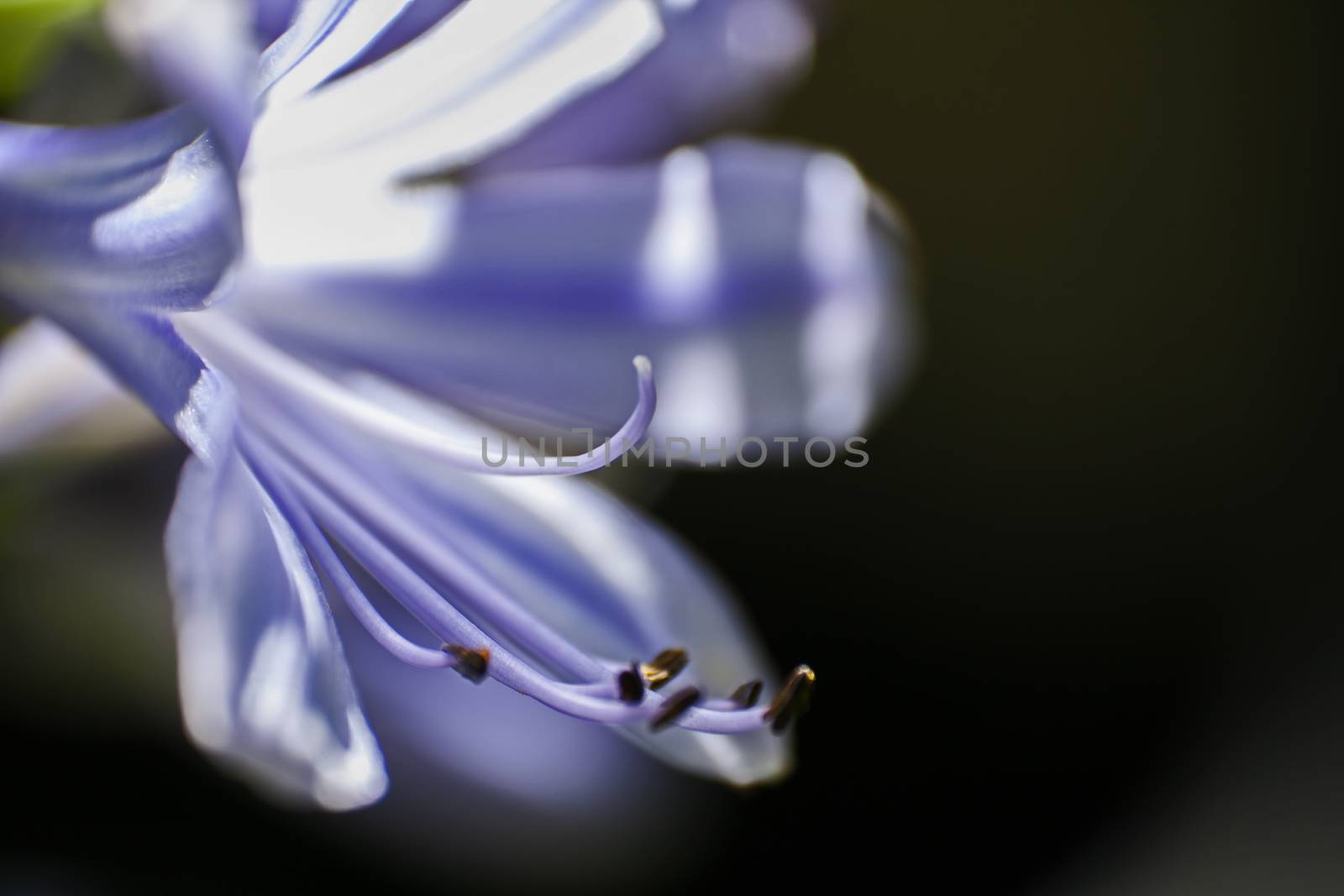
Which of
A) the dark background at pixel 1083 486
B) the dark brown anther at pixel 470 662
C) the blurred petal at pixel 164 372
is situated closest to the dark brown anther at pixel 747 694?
the dark brown anther at pixel 470 662

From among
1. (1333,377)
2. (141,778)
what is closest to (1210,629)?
(1333,377)

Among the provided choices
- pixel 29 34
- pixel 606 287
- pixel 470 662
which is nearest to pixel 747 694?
pixel 470 662

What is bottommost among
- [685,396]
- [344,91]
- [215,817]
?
[215,817]

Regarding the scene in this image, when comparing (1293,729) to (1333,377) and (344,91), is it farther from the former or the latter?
(344,91)

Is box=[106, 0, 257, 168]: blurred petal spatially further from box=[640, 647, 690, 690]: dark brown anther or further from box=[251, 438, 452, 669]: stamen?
box=[640, 647, 690, 690]: dark brown anther

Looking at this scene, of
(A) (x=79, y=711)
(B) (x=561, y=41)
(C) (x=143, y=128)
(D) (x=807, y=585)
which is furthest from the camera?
(D) (x=807, y=585)

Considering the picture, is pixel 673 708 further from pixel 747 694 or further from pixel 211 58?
pixel 211 58

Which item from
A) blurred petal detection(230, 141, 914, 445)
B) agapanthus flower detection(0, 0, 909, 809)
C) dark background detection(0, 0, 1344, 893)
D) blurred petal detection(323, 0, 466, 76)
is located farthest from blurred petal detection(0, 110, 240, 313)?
dark background detection(0, 0, 1344, 893)
